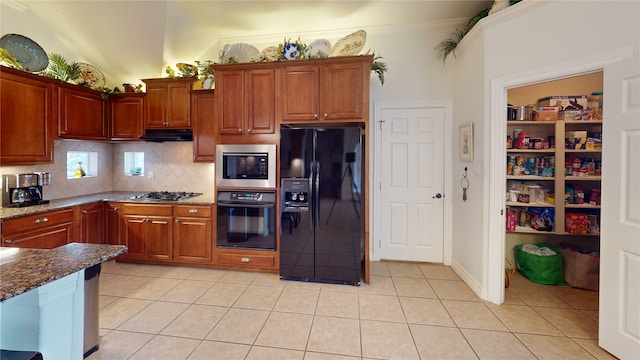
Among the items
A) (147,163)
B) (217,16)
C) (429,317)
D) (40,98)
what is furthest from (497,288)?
(40,98)

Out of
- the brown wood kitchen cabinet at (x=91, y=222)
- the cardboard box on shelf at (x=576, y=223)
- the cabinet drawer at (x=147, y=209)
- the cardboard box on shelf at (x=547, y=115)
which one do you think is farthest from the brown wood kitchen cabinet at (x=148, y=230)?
the cardboard box on shelf at (x=576, y=223)

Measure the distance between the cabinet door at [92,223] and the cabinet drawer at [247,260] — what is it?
1564 mm

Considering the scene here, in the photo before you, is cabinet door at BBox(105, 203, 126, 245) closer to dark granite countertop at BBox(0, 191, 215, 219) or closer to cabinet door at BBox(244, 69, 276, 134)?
dark granite countertop at BBox(0, 191, 215, 219)

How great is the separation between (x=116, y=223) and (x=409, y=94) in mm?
4075

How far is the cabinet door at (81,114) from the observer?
125 inches

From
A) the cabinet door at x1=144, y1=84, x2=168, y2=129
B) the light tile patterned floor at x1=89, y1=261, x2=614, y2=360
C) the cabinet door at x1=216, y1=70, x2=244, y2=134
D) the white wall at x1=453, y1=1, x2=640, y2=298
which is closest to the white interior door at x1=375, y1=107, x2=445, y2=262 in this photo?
the white wall at x1=453, y1=1, x2=640, y2=298

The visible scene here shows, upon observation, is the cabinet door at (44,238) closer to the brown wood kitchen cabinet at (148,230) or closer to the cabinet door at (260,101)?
the brown wood kitchen cabinet at (148,230)

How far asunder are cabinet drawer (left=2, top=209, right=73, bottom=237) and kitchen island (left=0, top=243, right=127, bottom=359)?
157 centimetres

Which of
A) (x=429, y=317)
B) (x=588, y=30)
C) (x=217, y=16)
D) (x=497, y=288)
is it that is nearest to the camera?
(x=588, y=30)

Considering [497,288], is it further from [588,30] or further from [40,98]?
[40,98]

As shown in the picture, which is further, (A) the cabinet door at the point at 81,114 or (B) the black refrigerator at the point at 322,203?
(A) the cabinet door at the point at 81,114

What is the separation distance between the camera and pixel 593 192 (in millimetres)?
2984

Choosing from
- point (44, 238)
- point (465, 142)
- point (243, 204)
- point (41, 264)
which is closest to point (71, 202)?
point (44, 238)

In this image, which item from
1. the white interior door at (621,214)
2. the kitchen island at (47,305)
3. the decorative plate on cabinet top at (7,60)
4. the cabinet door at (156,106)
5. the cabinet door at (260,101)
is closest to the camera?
the kitchen island at (47,305)
